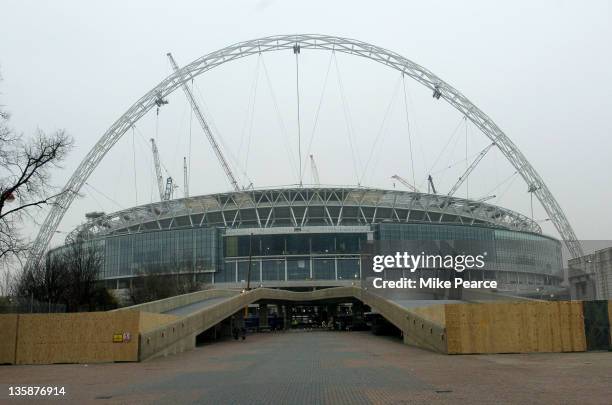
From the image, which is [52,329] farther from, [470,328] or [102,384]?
[470,328]

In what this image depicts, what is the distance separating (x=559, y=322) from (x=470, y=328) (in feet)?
13.2

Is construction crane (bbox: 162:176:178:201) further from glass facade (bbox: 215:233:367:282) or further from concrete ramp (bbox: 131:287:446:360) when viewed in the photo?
concrete ramp (bbox: 131:287:446:360)

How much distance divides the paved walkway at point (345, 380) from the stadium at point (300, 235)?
325ft

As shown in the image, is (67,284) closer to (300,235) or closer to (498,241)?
(300,235)

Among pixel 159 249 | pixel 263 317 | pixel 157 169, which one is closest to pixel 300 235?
pixel 263 317

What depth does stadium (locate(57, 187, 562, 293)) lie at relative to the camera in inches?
5157

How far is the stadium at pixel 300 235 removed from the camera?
13100cm

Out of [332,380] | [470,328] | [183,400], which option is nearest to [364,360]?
[470,328]

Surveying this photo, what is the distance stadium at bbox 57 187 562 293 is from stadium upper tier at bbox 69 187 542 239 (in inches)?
8.9

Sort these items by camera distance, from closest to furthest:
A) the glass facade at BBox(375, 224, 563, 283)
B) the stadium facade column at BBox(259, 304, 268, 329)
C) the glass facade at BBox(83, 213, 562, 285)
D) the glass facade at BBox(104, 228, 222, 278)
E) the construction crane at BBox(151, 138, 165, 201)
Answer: the stadium facade column at BBox(259, 304, 268, 329), the glass facade at BBox(375, 224, 563, 283), the glass facade at BBox(104, 228, 222, 278), the glass facade at BBox(83, 213, 562, 285), the construction crane at BBox(151, 138, 165, 201)

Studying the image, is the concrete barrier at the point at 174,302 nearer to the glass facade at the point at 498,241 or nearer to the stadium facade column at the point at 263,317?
the stadium facade column at the point at 263,317

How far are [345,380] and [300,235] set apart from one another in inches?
4419

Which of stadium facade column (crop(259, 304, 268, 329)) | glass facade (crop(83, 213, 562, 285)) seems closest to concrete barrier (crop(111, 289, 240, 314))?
stadium facade column (crop(259, 304, 268, 329))

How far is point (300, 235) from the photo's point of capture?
433 feet
